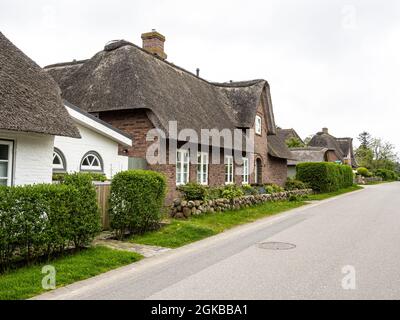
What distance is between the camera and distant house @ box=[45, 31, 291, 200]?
1647 centimetres

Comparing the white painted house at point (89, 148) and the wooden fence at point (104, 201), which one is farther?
the white painted house at point (89, 148)

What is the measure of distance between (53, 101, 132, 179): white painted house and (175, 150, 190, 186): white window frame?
3443 mm

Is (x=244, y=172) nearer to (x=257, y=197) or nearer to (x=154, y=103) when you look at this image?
(x=257, y=197)

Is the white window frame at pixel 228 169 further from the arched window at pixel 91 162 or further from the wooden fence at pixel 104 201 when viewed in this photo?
the wooden fence at pixel 104 201

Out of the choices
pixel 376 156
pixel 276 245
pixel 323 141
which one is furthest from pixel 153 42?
pixel 376 156

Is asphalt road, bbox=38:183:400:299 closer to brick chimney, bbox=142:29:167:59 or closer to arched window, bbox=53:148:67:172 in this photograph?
arched window, bbox=53:148:67:172

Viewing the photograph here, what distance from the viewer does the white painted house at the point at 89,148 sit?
40.3 feet

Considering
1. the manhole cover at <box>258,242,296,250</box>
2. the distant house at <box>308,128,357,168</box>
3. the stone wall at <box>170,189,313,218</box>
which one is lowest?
the manhole cover at <box>258,242,296,250</box>

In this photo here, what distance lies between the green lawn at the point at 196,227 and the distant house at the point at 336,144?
51.2 m

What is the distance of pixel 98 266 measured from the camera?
730 centimetres

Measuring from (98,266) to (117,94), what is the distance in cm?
1077

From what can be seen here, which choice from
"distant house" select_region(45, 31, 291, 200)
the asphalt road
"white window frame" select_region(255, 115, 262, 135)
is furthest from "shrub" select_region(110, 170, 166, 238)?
"white window frame" select_region(255, 115, 262, 135)

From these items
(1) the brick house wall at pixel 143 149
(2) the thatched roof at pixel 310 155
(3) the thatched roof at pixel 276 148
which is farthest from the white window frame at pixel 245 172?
(2) the thatched roof at pixel 310 155
